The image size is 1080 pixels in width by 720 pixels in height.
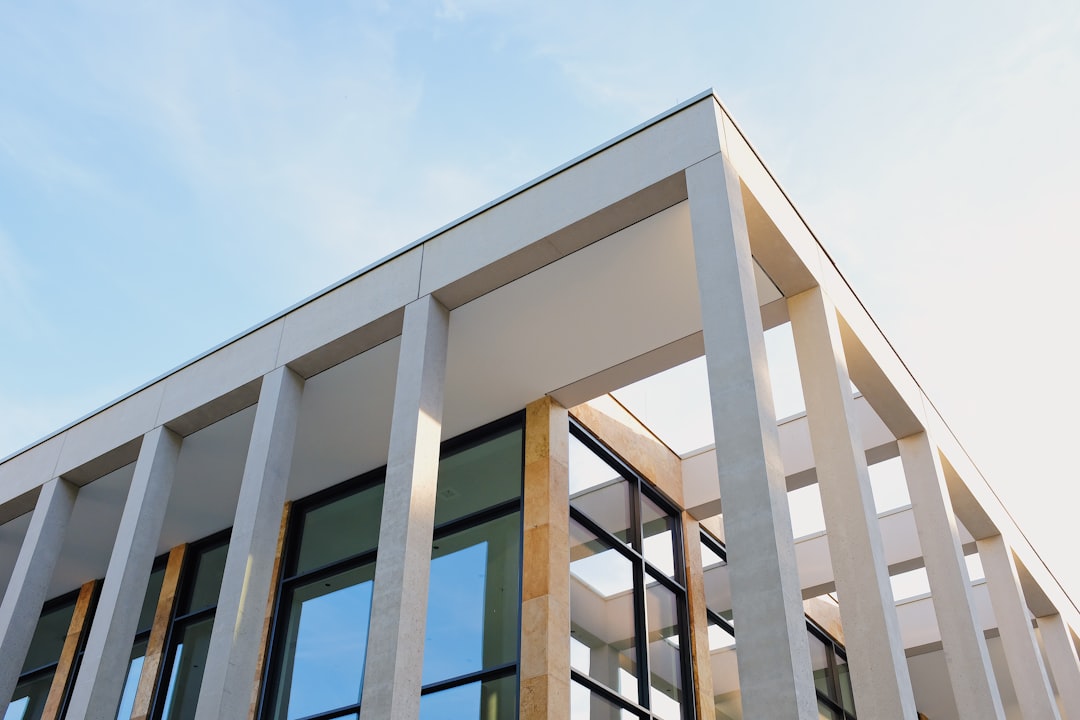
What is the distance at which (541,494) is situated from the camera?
10.8 m

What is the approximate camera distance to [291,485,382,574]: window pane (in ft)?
41.3

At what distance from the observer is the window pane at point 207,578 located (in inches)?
550

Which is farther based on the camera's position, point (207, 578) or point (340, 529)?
point (207, 578)

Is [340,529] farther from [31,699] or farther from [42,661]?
[31,699]

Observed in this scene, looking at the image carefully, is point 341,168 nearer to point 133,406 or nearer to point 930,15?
point 133,406

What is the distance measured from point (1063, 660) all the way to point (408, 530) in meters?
11.9

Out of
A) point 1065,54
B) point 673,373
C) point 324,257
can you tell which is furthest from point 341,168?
point 1065,54

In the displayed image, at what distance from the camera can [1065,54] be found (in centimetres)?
1105

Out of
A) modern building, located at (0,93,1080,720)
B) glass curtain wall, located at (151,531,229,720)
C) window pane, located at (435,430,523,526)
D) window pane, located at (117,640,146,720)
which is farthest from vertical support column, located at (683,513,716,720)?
window pane, located at (117,640,146,720)

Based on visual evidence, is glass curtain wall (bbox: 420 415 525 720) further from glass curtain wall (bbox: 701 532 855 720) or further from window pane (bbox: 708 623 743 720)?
window pane (bbox: 708 623 743 720)

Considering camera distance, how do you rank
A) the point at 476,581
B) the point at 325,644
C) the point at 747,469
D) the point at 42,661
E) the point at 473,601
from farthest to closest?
the point at 42,661 < the point at 325,644 < the point at 476,581 < the point at 473,601 < the point at 747,469

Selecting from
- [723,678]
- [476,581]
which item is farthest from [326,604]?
[723,678]

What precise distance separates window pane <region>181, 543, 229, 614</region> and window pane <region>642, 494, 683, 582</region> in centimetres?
625

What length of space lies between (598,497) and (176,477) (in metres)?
5.82
